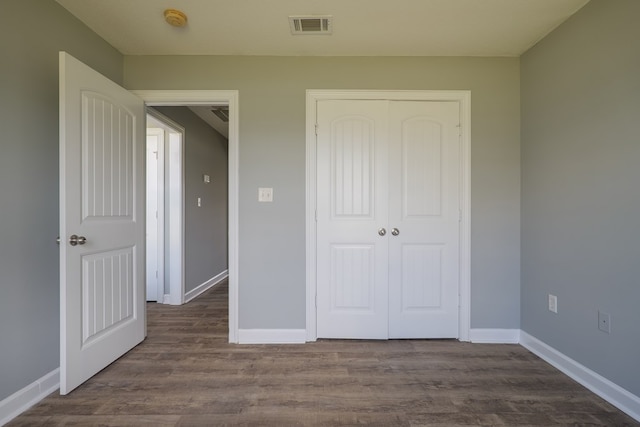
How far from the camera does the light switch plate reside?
2.41 m

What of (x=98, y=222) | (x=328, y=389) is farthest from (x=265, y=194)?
(x=328, y=389)

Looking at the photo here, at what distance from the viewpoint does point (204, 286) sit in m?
4.00

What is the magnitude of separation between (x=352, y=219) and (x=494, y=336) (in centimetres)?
155

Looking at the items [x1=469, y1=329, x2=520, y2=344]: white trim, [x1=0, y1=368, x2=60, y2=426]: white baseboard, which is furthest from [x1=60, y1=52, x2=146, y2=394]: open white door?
[x1=469, y1=329, x2=520, y2=344]: white trim

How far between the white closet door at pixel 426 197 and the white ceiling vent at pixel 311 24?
0.80m

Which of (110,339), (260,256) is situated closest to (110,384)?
(110,339)

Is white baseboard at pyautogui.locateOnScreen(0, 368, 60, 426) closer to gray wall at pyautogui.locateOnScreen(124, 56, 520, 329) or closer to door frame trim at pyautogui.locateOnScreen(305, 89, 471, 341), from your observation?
gray wall at pyautogui.locateOnScreen(124, 56, 520, 329)

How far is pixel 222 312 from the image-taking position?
3.14m

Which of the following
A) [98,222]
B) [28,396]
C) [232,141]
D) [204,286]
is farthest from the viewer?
[204,286]

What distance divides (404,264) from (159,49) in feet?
8.82

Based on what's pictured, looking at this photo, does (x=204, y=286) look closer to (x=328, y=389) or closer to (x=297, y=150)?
(x=297, y=150)

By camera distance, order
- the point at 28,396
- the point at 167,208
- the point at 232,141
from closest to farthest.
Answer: the point at 28,396 < the point at 232,141 < the point at 167,208

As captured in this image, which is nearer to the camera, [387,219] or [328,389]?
[328,389]

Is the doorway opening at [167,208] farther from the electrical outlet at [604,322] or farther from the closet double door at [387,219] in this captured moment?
the electrical outlet at [604,322]
